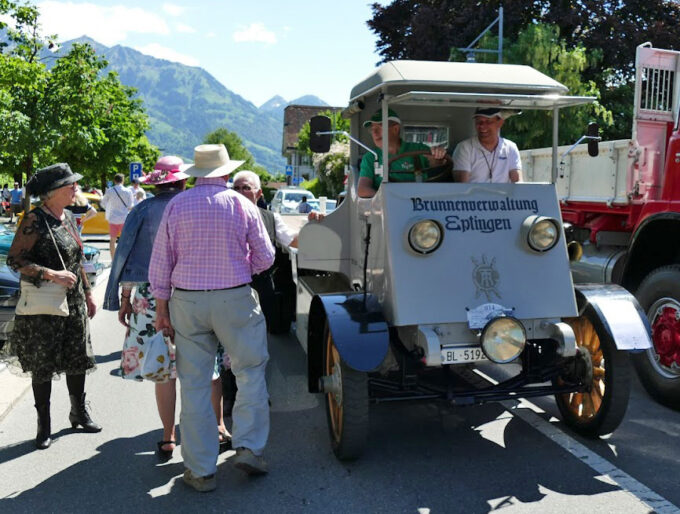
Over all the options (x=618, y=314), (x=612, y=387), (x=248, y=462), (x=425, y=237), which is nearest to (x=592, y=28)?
(x=618, y=314)

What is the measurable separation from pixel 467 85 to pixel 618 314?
1.80m

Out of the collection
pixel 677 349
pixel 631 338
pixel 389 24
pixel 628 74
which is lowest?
pixel 677 349

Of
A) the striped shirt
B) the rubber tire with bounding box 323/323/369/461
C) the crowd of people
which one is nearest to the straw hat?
the crowd of people

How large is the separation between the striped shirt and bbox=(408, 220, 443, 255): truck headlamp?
98 centimetres

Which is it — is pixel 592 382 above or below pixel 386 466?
above

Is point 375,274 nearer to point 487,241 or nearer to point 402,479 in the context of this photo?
point 487,241

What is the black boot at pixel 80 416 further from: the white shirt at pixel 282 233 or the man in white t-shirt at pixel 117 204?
the man in white t-shirt at pixel 117 204

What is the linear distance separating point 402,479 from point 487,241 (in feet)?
5.18

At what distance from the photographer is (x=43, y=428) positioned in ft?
15.4

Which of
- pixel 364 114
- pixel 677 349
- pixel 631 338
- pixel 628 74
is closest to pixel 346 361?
pixel 631 338

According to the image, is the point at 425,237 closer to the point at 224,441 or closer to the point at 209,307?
the point at 209,307

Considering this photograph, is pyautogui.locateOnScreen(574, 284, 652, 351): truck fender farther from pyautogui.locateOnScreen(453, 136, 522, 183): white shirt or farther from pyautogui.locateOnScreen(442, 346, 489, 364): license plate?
pyautogui.locateOnScreen(453, 136, 522, 183): white shirt

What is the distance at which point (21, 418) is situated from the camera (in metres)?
5.29

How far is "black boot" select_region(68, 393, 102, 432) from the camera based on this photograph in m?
4.98
